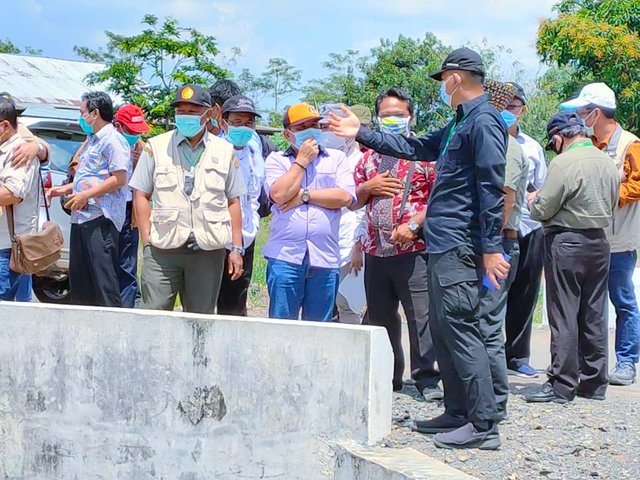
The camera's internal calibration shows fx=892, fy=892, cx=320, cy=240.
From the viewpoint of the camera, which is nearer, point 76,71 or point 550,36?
point 550,36

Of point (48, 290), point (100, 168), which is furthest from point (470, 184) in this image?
point (48, 290)

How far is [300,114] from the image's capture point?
233 inches

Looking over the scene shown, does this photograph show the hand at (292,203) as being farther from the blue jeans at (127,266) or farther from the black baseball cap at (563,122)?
the blue jeans at (127,266)

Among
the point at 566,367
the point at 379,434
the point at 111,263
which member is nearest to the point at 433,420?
the point at 379,434

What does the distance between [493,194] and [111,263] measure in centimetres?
333

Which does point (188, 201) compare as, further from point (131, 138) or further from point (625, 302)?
point (625, 302)

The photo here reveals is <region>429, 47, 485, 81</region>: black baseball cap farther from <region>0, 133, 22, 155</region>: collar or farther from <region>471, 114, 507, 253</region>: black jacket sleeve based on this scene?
<region>0, 133, 22, 155</region>: collar

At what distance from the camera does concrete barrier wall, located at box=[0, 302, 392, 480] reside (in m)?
4.36

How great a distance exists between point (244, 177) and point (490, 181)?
2750 millimetres

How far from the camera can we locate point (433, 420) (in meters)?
5.14

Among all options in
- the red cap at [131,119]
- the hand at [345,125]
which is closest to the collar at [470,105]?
the hand at [345,125]

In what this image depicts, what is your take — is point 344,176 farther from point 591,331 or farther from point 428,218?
point 591,331

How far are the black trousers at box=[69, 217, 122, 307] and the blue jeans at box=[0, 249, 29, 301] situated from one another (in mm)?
568

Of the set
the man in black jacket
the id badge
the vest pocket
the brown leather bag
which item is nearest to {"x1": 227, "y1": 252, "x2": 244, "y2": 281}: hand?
the vest pocket
